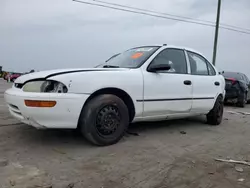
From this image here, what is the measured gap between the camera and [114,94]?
3.91 m

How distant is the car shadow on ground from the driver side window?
1.14m

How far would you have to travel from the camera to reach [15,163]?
9.99 feet

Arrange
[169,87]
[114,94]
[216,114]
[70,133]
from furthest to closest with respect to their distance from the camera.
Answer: [216,114] < [169,87] < [70,133] < [114,94]

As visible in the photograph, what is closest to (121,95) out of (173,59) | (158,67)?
(158,67)

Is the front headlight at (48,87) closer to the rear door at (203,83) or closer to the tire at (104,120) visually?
the tire at (104,120)

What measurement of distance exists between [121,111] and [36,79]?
49.6 inches

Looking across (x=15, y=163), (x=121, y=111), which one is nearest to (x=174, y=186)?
(x=121, y=111)

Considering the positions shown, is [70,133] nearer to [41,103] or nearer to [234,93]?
[41,103]

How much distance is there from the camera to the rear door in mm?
5052

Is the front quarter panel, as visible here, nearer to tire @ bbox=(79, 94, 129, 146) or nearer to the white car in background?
the white car in background

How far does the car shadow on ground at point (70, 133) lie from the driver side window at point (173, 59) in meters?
1.14

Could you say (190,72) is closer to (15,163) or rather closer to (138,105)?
(138,105)

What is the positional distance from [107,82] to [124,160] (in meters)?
1.10

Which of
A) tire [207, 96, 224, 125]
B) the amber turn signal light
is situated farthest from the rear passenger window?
the amber turn signal light
